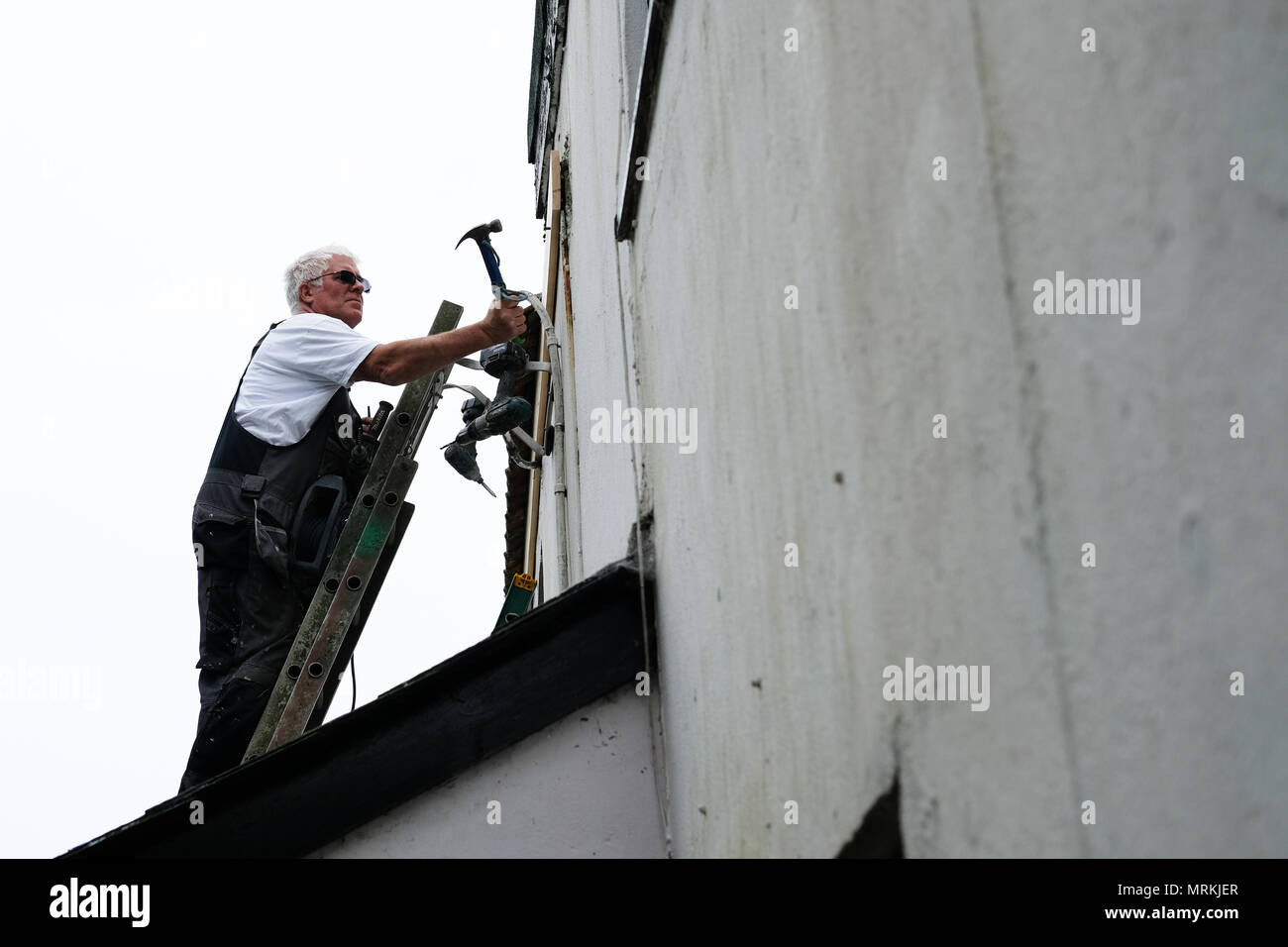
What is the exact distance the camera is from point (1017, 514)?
3.58 feet

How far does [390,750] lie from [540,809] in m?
0.31

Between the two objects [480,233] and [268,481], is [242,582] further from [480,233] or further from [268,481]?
[480,233]

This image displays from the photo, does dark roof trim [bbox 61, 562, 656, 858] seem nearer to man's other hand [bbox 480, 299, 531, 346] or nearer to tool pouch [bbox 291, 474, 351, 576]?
tool pouch [bbox 291, 474, 351, 576]

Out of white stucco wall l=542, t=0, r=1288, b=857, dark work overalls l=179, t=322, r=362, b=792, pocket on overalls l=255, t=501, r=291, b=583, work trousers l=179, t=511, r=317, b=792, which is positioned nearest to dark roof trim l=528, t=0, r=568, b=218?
dark work overalls l=179, t=322, r=362, b=792

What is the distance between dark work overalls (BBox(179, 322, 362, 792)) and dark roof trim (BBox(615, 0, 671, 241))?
6.12ft

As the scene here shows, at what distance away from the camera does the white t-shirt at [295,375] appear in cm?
468

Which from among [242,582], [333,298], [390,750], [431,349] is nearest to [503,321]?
[431,349]

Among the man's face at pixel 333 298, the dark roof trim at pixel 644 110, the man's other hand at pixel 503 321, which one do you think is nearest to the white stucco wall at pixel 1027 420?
the dark roof trim at pixel 644 110

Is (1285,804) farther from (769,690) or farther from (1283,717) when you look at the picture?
(769,690)

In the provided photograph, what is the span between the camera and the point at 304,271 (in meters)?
5.32

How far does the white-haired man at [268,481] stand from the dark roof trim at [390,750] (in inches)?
67.1

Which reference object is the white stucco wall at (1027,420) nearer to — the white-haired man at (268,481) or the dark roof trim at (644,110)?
the dark roof trim at (644,110)

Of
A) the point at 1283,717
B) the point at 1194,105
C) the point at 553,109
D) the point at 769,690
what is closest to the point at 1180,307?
the point at 1194,105
